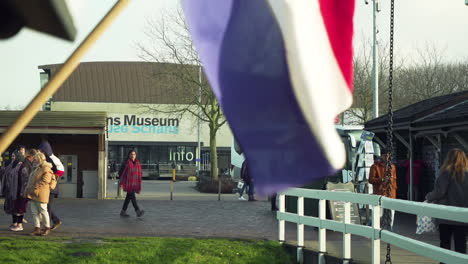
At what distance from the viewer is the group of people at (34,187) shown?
13.9 m

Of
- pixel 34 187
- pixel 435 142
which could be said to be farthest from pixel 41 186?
pixel 435 142

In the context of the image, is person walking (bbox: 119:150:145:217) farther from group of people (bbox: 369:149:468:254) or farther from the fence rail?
group of people (bbox: 369:149:468:254)

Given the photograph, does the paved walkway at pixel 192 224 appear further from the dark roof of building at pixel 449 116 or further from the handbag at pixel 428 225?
the dark roof of building at pixel 449 116

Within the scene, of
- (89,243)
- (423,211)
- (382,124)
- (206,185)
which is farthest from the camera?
(206,185)

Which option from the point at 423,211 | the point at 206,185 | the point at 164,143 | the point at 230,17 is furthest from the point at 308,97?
the point at 164,143

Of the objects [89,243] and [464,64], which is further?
[464,64]

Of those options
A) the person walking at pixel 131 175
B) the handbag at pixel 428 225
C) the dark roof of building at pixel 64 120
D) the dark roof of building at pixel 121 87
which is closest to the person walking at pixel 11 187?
the person walking at pixel 131 175

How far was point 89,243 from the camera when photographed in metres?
13.0

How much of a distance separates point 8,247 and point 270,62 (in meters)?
9.58

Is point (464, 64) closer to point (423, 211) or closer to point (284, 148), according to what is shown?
point (423, 211)

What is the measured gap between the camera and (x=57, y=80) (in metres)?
2.55

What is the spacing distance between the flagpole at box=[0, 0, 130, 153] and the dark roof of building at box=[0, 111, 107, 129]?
79.6ft

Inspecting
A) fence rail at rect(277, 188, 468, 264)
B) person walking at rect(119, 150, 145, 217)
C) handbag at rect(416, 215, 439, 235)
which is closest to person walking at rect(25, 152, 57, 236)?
person walking at rect(119, 150, 145, 217)

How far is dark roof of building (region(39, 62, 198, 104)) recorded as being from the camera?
39016mm
